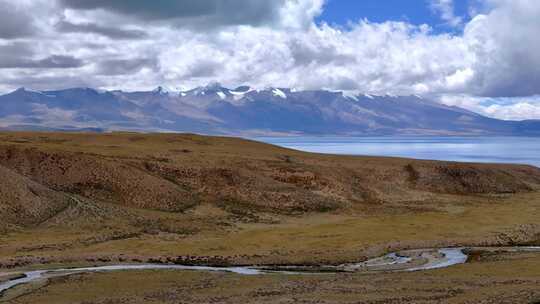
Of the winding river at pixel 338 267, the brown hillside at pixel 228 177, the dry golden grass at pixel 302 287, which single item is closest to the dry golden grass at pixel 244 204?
the brown hillside at pixel 228 177

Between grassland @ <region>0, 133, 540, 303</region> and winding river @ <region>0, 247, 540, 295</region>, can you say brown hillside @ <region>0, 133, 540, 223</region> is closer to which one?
grassland @ <region>0, 133, 540, 303</region>

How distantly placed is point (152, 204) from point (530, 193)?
71.0 meters

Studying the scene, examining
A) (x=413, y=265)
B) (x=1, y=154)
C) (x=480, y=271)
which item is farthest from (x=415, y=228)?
(x=1, y=154)

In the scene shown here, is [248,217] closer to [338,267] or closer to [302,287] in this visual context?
[338,267]

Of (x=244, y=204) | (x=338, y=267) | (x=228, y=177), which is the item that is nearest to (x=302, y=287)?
(x=338, y=267)

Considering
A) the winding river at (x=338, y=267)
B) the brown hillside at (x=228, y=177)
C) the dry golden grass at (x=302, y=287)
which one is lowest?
the winding river at (x=338, y=267)

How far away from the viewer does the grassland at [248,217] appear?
4853 centimetres

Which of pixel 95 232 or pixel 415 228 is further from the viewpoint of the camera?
pixel 415 228

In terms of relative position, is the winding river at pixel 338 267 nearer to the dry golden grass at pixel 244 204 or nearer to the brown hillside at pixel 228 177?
the dry golden grass at pixel 244 204

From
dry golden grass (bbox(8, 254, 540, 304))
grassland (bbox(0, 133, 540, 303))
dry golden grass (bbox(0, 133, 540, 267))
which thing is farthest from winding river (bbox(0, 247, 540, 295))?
dry golden grass (bbox(8, 254, 540, 304))

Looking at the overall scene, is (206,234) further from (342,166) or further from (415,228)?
(342,166)

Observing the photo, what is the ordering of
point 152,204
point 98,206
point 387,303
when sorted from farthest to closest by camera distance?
1. point 152,204
2. point 98,206
3. point 387,303

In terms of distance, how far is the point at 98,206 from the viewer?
88250 millimetres

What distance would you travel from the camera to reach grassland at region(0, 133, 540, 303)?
159ft
